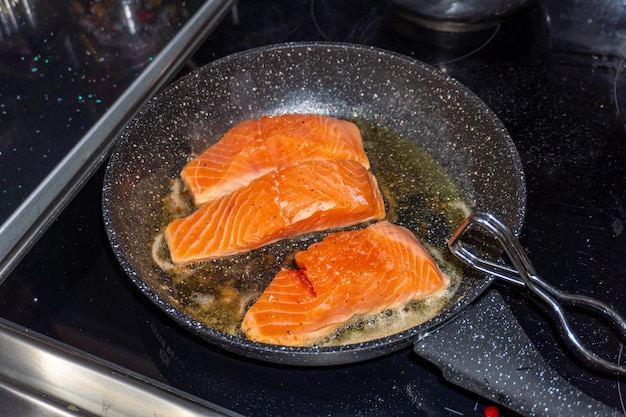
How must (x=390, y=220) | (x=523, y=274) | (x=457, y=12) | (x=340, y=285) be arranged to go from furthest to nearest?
(x=457, y=12) → (x=390, y=220) → (x=340, y=285) → (x=523, y=274)

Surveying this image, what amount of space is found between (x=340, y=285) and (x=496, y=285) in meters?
0.44

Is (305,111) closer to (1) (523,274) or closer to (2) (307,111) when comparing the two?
(2) (307,111)

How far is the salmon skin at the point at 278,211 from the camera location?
1.58m

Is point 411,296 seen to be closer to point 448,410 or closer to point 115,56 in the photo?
point 448,410

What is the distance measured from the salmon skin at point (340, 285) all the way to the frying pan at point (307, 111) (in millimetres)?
128

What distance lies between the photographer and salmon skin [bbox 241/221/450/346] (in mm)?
1421

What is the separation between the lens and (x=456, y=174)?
70.9 inches

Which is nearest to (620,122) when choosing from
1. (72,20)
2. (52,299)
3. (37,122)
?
(52,299)

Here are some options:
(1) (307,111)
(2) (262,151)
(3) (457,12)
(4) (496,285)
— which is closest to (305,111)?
(1) (307,111)

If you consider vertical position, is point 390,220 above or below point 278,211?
below

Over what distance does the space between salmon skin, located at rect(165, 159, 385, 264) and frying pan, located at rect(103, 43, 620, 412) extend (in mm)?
113

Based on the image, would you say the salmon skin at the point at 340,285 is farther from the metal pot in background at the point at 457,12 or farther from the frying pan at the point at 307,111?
the metal pot in background at the point at 457,12

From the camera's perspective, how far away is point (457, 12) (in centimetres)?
216

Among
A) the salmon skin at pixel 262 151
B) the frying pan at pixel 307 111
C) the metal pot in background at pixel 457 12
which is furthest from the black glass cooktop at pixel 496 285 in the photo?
the salmon skin at pixel 262 151
